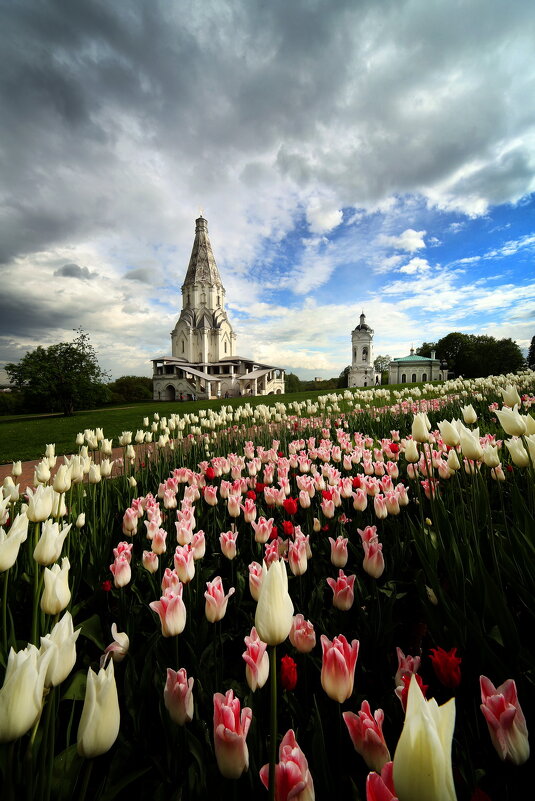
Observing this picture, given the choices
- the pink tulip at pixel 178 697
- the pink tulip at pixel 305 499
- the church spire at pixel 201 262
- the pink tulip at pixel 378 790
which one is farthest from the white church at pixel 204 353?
the pink tulip at pixel 378 790

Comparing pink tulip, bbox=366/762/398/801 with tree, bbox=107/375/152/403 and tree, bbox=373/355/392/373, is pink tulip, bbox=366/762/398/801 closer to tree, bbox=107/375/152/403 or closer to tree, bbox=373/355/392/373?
tree, bbox=107/375/152/403

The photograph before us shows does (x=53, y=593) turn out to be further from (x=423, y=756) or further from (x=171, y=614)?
(x=423, y=756)

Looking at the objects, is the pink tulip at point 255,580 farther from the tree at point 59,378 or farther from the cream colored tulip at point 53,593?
the tree at point 59,378

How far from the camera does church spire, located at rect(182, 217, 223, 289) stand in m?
74.2

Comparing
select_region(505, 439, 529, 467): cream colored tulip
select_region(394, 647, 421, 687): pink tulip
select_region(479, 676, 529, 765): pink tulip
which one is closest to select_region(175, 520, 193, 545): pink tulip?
select_region(394, 647, 421, 687): pink tulip

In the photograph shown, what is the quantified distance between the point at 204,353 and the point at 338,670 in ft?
234

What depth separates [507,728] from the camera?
892 mm

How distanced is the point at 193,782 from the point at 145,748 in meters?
0.34

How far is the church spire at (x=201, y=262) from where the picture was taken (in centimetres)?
7419

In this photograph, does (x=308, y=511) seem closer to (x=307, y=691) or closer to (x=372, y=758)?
(x=307, y=691)

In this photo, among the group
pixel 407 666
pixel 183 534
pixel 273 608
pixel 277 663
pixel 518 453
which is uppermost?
pixel 518 453

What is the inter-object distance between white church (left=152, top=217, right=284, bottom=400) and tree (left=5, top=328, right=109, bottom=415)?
25.6 m

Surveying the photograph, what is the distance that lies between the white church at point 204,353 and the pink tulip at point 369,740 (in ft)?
192

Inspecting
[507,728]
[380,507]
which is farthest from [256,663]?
[380,507]
